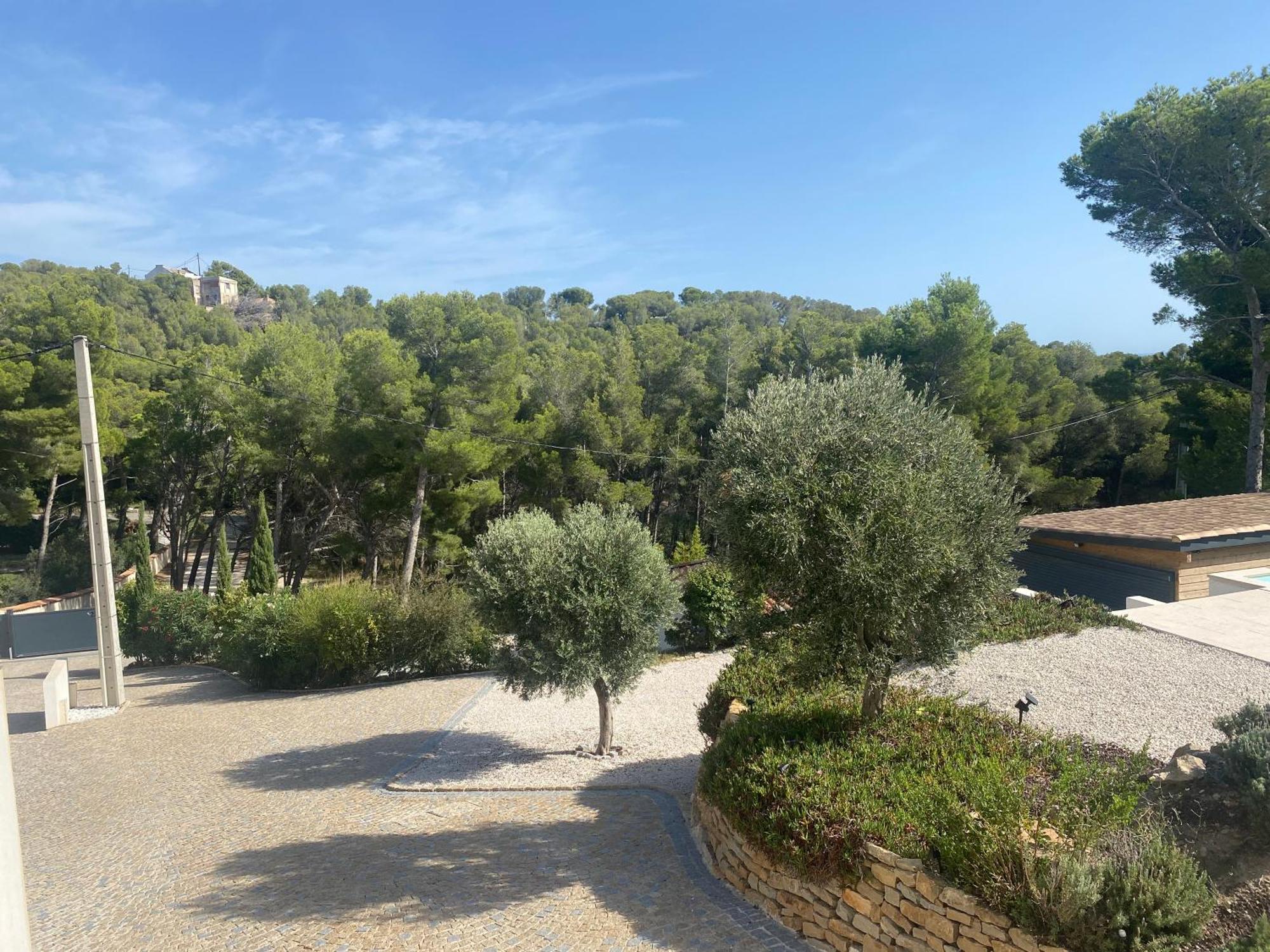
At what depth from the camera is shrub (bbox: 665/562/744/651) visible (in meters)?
16.2

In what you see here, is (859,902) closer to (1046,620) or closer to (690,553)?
(1046,620)

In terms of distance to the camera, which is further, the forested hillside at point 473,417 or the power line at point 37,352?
the forested hillside at point 473,417

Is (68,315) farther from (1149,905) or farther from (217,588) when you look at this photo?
(1149,905)

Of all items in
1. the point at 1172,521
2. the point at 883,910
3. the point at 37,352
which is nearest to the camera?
the point at 883,910

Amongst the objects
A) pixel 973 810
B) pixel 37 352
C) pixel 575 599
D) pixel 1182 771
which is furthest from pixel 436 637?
pixel 1182 771

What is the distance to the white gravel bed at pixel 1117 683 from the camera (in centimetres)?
883

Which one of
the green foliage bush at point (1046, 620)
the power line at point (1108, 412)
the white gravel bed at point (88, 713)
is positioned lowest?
the white gravel bed at point (88, 713)

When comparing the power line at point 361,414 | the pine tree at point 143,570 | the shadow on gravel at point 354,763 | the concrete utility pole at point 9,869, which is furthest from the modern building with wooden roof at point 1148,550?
the pine tree at point 143,570

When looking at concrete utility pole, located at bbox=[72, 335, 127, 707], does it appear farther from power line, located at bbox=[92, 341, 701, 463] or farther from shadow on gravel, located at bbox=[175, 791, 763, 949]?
shadow on gravel, located at bbox=[175, 791, 763, 949]

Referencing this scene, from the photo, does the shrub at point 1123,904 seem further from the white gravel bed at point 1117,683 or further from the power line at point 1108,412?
the power line at point 1108,412

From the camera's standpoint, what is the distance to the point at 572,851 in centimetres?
732

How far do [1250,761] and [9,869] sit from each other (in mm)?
7070

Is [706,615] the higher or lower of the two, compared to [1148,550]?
lower

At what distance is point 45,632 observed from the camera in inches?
847
